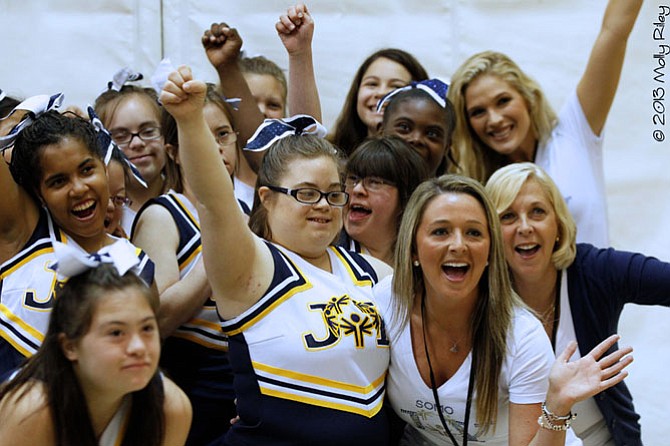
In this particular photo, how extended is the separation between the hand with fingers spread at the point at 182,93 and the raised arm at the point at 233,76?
0.88m

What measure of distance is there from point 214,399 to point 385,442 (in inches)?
18.4

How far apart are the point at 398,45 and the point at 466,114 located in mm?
846

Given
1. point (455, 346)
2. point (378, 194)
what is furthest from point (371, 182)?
point (455, 346)

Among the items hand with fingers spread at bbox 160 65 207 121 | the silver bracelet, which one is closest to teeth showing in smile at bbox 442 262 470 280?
the silver bracelet

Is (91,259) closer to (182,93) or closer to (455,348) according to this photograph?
(182,93)

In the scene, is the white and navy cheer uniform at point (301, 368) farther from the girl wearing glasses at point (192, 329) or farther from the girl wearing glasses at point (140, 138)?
the girl wearing glasses at point (140, 138)

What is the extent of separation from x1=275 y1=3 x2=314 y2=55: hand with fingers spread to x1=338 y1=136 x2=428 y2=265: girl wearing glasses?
40 centimetres

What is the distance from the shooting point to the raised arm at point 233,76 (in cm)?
283

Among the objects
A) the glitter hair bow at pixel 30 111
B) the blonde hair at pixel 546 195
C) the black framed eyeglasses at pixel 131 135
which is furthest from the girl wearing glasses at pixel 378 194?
the glitter hair bow at pixel 30 111

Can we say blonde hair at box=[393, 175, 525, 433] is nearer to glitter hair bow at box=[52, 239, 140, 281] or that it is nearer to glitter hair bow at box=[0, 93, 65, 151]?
glitter hair bow at box=[52, 239, 140, 281]

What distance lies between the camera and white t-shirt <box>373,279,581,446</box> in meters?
2.21

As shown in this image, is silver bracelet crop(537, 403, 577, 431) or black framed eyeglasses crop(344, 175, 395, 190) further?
black framed eyeglasses crop(344, 175, 395, 190)

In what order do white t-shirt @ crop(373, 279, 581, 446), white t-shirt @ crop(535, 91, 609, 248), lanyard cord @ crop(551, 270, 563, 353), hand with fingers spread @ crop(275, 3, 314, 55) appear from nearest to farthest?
1. white t-shirt @ crop(373, 279, 581, 446)
2. lanyard cord @ crop(551, 270, 563, 353)
3. hand with fingers spread @ crop(275, 3, 314, 55)
4. white t-shirt @ crop(535, 91, 609, 248)

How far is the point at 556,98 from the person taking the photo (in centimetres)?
391
